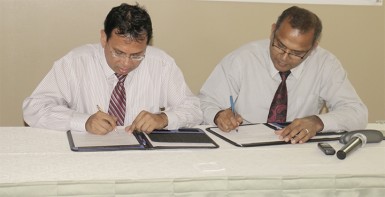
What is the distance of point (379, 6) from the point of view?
3459 millimetres

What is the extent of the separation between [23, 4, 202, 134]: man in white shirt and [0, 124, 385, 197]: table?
0.72 feet

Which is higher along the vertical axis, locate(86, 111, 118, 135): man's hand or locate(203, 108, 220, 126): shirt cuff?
locate(86, 111, 118, 135): man's hand

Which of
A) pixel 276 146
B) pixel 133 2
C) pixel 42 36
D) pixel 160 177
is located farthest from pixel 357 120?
pixel 42 36

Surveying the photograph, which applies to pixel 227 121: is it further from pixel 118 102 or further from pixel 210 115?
pixel 118 102

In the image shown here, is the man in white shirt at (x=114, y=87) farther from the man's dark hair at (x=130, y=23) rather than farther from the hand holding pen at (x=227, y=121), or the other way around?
the hand holding pen at (x=227, y=121)

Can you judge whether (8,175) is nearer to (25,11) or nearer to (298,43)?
(298,43)

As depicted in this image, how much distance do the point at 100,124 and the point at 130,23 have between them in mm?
501

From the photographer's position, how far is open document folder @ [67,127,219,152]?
1.73 metres

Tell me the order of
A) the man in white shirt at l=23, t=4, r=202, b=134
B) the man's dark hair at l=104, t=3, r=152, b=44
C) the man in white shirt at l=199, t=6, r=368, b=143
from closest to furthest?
the man in white shirt at l=23, t=4, r=202, b=134 → the man's dark hair at l=104, t=3, r=152, b=44 → the man in white shirt at l=199, t=6, r=368, b=143

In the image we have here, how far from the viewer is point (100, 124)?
1.89 m

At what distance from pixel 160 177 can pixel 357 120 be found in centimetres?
122

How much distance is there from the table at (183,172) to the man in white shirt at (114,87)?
0.22 metres

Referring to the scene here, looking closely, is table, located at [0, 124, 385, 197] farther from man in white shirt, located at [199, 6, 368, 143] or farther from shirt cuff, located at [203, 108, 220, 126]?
man in white shirt, located at [199, 6, 368, 143]
